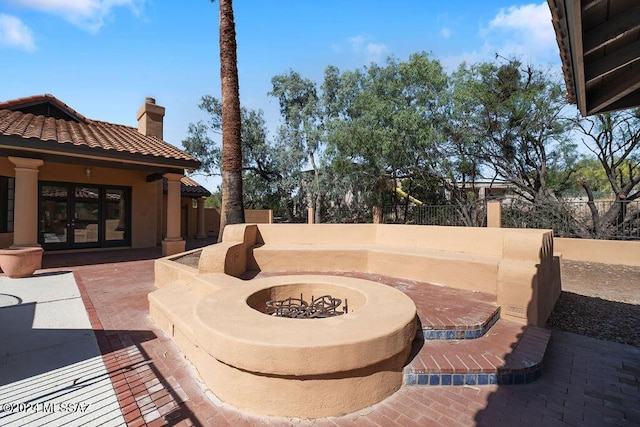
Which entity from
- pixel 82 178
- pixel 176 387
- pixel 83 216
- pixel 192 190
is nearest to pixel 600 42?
pixel 176 387

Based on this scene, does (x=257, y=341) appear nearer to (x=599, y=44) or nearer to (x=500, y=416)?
(x=500, y=416)

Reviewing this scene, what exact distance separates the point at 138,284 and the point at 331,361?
6.29m

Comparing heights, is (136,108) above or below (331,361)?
above

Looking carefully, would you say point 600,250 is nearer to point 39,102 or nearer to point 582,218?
point 582,218

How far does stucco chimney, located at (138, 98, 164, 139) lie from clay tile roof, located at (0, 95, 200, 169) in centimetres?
67

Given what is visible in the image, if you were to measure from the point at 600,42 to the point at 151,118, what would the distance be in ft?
49.2

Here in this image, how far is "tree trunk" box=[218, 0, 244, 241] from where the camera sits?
8719 mm

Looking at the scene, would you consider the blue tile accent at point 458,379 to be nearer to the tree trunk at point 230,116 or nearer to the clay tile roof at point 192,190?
the tree trunk at point 230,116

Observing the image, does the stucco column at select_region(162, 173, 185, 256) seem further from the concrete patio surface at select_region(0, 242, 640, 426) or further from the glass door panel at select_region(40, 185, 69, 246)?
the concrete patio surface at select_region(0, 242, 640, 426)

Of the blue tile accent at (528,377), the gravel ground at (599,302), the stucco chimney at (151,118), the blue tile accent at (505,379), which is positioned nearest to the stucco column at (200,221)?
the stucco chimney at (151,118)

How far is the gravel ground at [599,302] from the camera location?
17.8 ft

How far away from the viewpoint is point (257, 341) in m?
2.77

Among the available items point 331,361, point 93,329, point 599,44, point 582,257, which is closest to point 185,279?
point 93,329

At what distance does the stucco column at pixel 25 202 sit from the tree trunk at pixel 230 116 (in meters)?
5.21
